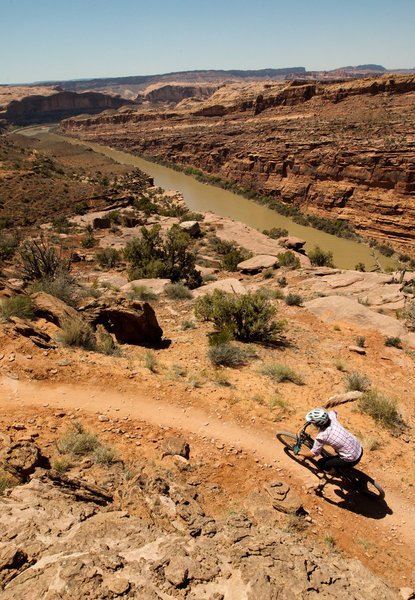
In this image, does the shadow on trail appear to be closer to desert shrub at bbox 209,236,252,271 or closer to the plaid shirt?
the plaid shirt

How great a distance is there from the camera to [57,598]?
6.55 ft

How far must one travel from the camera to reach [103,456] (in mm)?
4199

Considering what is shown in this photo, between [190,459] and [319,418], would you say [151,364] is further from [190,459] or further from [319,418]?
[319,418]

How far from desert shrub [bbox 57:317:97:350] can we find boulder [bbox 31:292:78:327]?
0.24m

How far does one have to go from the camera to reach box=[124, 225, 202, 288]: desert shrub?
1478 cm

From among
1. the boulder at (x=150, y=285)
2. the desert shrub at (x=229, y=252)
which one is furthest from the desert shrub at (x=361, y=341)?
the desert shrub at (x=229, y=252)

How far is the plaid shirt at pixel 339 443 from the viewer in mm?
4172

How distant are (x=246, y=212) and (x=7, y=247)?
2329 centimetres

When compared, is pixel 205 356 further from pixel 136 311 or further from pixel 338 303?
pixel 338 303

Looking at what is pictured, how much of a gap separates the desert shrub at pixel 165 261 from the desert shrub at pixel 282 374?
25.7 feet

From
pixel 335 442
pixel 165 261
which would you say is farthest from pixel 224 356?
pixel 165 261

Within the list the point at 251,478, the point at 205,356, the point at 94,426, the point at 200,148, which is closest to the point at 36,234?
the point at 205,356

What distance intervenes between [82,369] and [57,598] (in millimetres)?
4282

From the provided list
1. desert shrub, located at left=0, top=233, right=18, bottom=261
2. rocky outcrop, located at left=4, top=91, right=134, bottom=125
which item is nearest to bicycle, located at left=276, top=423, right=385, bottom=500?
desert shrub, located at left=0, top=233, right=18, bottom=261
